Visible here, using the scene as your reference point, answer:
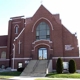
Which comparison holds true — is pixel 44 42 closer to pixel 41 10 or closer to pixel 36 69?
pixel 36 69

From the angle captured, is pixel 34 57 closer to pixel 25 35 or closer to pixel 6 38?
pixel 25 35

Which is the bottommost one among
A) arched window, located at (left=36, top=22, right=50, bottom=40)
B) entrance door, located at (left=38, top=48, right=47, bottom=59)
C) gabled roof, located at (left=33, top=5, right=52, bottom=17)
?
entrance door, located at (left=38, top=48, right=47, bottom=59)

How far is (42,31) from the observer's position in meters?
33.9

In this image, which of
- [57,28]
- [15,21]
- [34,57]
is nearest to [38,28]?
[57,28]

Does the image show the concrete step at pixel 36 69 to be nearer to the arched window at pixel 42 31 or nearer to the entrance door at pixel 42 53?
the entrance door at pixel 42 53

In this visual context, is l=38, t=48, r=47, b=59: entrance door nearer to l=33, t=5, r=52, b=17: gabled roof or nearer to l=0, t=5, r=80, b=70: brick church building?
l=0, t=5, r=80, b=70: brick church building

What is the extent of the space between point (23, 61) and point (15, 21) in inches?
481

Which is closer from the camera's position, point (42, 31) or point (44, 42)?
point (44, 42)

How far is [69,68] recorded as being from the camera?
1041 inches

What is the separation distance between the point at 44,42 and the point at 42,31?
2.67 metres

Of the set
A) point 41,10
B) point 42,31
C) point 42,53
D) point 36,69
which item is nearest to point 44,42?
point 42,53

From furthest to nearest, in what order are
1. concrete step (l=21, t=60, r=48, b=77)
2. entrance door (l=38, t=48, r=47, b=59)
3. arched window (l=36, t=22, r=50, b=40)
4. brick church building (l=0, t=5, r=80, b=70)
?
arched window (l=36, t=22, r=50, b=40) < entrance door (l=38, t=48, r=47, b=59) < brick church building (l=0, t=5, r=80, b=70) < concrete step (l=21, t=60, r=48, b=77)

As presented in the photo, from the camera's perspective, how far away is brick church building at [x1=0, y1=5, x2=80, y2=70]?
31.6m

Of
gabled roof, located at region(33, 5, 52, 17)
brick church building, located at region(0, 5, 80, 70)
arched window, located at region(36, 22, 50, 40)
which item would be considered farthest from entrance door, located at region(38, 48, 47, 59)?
gabled roof, located at region(33, 5, 52, 17)
